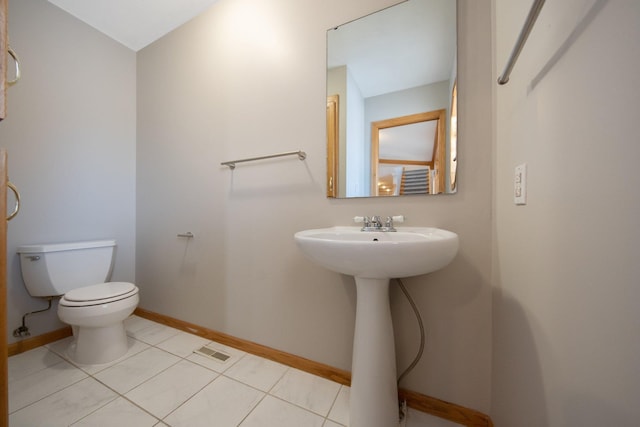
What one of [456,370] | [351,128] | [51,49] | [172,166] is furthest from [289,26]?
[456,370]

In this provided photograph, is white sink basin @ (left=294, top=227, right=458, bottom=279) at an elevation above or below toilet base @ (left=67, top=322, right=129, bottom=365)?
above

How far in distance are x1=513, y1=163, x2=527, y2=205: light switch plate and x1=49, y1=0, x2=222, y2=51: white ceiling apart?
1.99m

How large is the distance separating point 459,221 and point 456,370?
62cm

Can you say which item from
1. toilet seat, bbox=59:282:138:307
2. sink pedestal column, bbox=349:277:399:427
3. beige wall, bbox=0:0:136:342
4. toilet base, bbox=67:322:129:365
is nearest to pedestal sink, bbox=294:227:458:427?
sink pedestal column, bbox=349:277:399:427

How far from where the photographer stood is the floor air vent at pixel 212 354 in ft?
4.15

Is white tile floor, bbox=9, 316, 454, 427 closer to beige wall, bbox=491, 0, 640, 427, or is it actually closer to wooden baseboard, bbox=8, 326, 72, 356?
wooden baseboard, bbox=8, 326, 72, 356

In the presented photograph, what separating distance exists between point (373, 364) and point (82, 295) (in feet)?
5.07

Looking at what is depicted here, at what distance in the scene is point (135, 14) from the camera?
4.99ft

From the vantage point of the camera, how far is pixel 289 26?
1.20 meters

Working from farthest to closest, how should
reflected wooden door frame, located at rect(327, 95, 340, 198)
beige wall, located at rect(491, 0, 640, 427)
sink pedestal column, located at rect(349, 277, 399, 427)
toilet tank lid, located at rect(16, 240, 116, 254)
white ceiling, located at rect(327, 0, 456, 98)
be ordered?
1. toilet tank lid, located at rect(16, 240, 116, 254)
2. reflected wooden door frame, located at rect(327, 95, 340, 198)
3. white ceiling, located at rect(327, 0, 456, 98)
4. sink pedestal column, located at rect(349, 277, 399, 427)
5. beige wall, located at rect(491, 0, 640, 427)

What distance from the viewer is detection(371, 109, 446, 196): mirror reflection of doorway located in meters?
0.96

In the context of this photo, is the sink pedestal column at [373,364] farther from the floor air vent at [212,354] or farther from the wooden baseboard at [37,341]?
the wooden baseboard at [37,341]

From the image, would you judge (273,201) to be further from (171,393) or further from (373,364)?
(171,393)

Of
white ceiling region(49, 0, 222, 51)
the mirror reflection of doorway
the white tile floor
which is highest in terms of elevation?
white ceiling region(49, 0, 222, 51)
